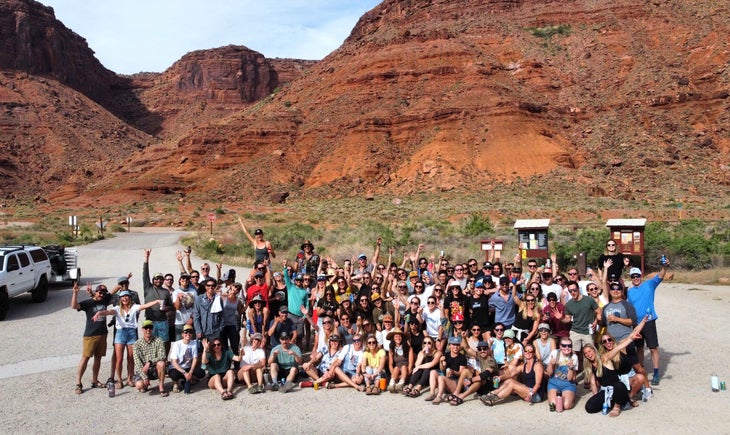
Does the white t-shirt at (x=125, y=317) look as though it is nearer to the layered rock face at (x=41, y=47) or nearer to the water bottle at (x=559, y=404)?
the water bottle at (x=559, y=404)

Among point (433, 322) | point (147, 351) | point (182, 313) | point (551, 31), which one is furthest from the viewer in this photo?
point (551, 31)

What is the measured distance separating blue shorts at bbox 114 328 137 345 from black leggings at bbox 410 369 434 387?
433cm

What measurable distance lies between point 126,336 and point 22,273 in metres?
8.02

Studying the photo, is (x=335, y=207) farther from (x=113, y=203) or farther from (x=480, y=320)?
(x=480, y=320)

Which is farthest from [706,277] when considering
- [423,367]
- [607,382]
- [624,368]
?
[423,367]

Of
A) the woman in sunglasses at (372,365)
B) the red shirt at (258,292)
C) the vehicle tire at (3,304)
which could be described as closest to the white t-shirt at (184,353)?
the red shirt at (258,292)

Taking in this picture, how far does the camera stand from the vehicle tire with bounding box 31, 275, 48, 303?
Result: 55.0ft

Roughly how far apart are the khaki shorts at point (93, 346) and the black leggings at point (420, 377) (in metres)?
4.79

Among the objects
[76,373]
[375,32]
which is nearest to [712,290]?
[76,373]

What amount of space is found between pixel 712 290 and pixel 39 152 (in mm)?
104405

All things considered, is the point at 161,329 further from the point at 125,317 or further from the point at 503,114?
the point at 503,114

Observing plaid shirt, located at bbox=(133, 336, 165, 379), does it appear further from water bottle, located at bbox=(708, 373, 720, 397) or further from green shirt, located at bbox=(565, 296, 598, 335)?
water bottle, located at bbox=(708, 373, 720, 397)

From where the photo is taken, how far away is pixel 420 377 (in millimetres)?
9164

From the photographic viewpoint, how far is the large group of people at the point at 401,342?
8664mm
